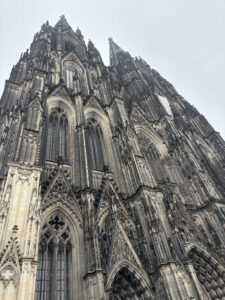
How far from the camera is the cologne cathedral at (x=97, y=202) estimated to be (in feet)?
29.8

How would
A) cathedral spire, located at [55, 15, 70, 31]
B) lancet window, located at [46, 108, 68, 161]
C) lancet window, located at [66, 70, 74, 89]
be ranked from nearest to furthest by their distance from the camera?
1. lancet window, located at [46, 108, 68, 161]
2. lancet window, located at [66, 70, 74, 89]
3. cathedral spire, located at [55, 15, 70, 31]

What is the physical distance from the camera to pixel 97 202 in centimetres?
1252

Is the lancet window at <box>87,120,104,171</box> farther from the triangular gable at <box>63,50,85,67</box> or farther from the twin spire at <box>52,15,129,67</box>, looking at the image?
the twin spire at <box>52,15,129,67</box>

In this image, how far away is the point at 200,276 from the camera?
12852 millimetres

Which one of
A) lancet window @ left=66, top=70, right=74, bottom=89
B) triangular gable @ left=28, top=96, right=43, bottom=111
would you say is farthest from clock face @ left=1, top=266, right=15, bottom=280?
lancet window @ left=66, top=70, right=74, bottom=89

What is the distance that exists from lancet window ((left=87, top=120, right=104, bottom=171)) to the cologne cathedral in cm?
9

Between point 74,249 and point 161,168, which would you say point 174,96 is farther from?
point 74,249

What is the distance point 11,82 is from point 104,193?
12.9 m

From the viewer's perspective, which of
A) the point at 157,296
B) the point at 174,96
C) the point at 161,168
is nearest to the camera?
the point at 157,296

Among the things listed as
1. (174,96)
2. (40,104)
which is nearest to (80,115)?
(40,104)

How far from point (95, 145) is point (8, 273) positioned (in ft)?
34.9

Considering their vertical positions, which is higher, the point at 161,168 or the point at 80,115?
the point at 80,115

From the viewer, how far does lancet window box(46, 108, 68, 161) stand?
48.2 ft

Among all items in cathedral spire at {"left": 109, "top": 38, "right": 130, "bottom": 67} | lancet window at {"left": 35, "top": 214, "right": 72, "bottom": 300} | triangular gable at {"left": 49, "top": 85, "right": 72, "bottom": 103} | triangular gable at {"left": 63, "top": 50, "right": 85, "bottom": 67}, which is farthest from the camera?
cathedral spire at {"left": 109, "top": 38, "right": 130, "bottom": 67}
